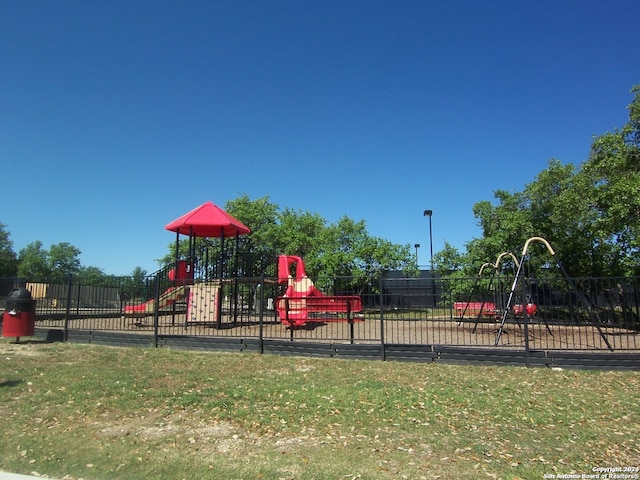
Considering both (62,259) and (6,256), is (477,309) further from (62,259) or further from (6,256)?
(62,259)

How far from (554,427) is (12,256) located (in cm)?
8172

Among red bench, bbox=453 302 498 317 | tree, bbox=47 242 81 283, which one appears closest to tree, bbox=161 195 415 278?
red bench, bbox=453 302 498 317

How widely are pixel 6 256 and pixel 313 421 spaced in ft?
249

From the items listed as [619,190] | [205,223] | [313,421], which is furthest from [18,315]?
[619,190]

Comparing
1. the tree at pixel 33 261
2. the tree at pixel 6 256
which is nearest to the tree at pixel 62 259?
the tree at pixel 33 261

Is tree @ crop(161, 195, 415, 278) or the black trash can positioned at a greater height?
tree @ crop(161, 195, 415, 278)

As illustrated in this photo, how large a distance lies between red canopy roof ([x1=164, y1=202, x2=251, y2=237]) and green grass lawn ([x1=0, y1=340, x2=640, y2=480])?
8406mm

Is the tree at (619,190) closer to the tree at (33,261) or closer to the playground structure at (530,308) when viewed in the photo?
the playground structure at (530,308)

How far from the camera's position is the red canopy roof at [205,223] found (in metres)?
17.0

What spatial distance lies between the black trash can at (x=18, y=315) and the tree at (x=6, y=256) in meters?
62.9

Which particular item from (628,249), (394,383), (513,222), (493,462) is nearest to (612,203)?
(628,249)

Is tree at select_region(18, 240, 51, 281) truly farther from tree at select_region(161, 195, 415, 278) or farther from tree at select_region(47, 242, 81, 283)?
tree at select_region(161, 195, 415, 278)

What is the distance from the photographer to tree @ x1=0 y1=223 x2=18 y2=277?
A: 6388cm

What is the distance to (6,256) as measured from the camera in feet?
215
